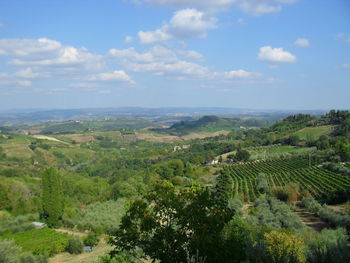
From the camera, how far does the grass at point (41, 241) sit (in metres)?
28.3

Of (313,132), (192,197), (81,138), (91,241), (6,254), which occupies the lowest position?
(81,138)

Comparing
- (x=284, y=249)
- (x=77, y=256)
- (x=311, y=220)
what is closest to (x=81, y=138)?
(x=77, y=256)

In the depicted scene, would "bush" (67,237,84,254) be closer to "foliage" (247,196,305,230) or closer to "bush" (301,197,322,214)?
"foliage" (247,196,305,230)

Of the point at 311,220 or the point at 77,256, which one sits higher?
the point at 311,220

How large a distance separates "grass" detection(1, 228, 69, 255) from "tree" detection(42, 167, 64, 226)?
238 centimetres

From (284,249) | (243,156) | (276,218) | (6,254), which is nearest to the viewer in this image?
(284,249)

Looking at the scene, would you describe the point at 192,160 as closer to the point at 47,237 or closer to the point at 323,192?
the point at 323,192

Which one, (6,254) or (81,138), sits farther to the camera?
(81,138)

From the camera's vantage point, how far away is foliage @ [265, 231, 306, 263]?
498 inches

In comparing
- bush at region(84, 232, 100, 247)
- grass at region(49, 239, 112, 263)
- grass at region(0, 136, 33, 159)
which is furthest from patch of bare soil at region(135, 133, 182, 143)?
grass at region(49, 239, 112, 263)

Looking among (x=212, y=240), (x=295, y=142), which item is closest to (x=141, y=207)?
(x=212, y=240)

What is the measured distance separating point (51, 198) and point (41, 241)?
355 inches

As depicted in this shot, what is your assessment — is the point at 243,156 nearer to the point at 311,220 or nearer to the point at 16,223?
the point at 311,220

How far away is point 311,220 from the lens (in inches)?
1315
